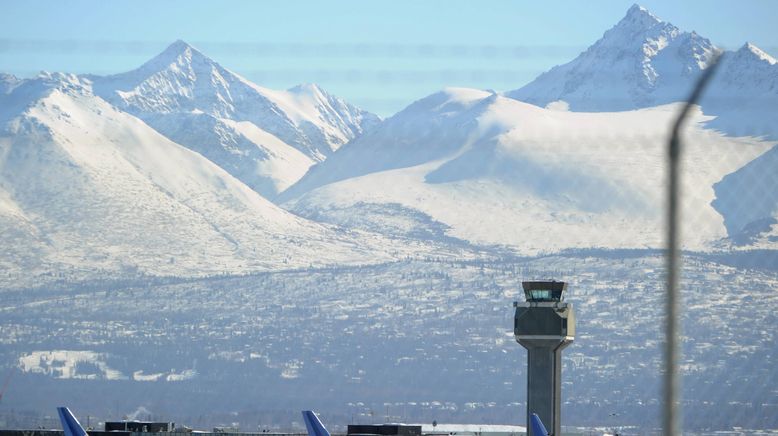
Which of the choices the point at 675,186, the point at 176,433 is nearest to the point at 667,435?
the point at 675,186

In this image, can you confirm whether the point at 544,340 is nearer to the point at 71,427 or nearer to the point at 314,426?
the point at 314,426

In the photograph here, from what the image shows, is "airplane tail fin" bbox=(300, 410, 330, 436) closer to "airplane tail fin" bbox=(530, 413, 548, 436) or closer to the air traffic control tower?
the air traffic control tower

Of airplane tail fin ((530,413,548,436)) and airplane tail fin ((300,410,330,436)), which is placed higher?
airplane tail fin ((300,410,330,436))

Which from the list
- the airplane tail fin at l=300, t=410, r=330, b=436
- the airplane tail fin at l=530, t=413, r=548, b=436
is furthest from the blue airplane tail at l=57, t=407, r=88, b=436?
the airplane tail fin at l=530, t=413, r=548, b=436

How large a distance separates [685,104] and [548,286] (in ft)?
308

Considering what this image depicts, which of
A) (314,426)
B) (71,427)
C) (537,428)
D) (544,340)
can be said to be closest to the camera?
(537,428)

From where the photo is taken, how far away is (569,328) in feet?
392

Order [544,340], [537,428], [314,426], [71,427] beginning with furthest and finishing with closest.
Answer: [314,426], [544,340], [71,427], [537,428]

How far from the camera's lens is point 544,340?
118 m

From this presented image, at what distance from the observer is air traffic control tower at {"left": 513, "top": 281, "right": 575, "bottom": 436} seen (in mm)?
118312

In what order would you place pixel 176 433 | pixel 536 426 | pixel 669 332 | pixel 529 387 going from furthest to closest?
pixel 176 433, pixel 529 387, pixel 536 426, pixel 669 332

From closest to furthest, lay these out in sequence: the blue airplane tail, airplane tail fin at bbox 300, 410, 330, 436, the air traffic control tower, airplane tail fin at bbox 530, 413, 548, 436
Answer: airplane tail fin at bbox 530, 413, 548, 436
the blue airplane tail
the air traffic control tower
airplane tail fin at bbox 300, 410, 330, 436

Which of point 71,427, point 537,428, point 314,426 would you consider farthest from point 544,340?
point 71,427

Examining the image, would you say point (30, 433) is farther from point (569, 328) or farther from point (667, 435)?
point (667, 435)
